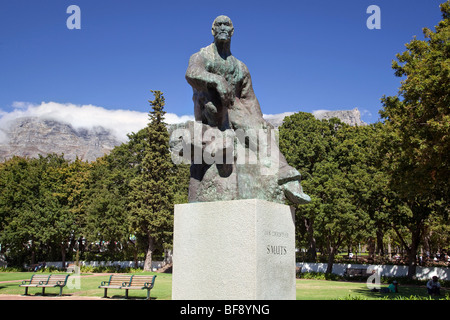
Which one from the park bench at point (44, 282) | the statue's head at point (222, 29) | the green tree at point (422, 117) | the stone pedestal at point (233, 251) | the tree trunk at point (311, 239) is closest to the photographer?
the stone pedestal at point (233, 251)

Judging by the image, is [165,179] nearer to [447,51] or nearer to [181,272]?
[447,51]

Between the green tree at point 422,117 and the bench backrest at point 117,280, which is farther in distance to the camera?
the bench backrest at point 117,280

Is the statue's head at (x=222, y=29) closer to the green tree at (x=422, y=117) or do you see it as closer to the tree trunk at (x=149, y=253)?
the green tree at (x=422, y=117)

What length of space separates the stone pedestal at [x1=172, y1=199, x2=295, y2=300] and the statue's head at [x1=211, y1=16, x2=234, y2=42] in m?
2.39

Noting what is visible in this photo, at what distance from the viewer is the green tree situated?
1498 centimetres

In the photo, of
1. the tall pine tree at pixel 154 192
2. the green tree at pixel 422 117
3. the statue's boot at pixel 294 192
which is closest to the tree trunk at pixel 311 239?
the tall pine tree at pixel 154 192

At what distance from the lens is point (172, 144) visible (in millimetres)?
5941

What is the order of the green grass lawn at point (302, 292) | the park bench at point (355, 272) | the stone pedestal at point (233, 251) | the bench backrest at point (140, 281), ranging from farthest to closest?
1. the park bench at point (355, 272)
2. the bench backrest at point (140, 281)
3. the green grass lawn at point (302, 292)
4. the stone pedestal at point (233, 251)

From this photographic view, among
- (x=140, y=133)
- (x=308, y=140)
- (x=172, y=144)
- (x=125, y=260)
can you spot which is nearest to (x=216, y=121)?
(x=172, y=144)

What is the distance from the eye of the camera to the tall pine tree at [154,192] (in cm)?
3597

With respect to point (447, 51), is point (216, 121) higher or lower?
lower

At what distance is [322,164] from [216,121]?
29898 millimetres

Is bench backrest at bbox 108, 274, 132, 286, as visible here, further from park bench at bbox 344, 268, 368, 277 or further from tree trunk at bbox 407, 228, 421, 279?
tree trunk at bbox 407, 228, 421, 279

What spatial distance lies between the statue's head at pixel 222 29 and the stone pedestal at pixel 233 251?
2.39 metres
